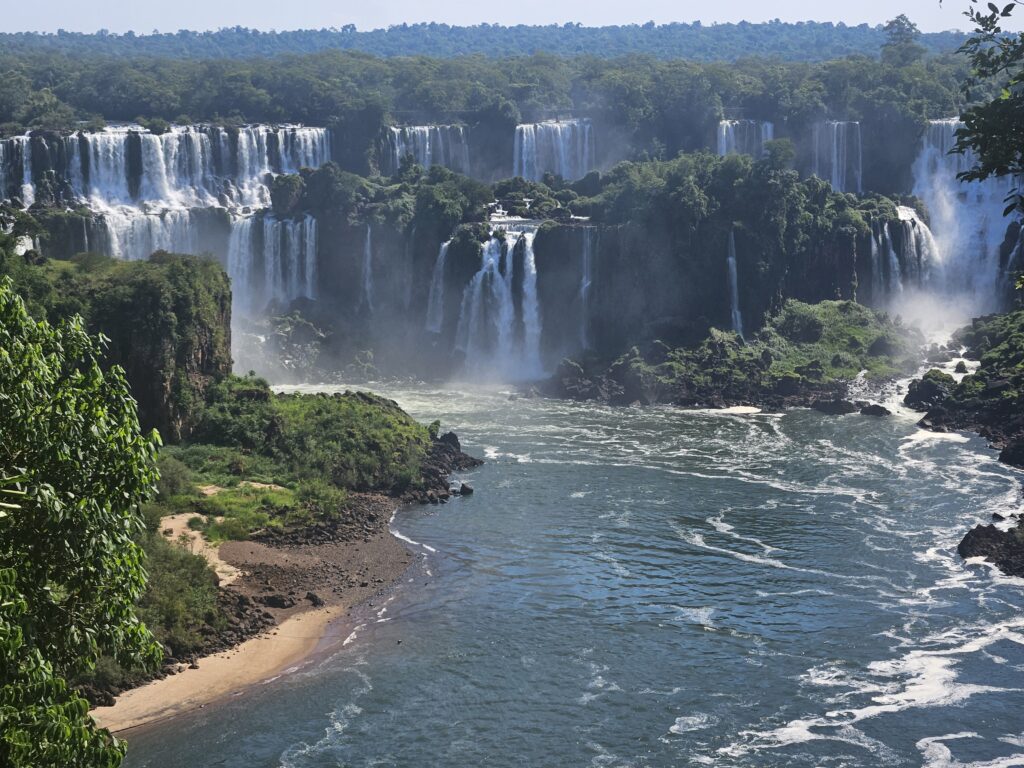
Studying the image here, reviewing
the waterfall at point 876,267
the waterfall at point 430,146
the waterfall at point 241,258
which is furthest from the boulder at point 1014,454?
the waterfall at point 430,146

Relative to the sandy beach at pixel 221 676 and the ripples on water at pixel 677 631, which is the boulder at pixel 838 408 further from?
the sandy beach at pixel 221 676

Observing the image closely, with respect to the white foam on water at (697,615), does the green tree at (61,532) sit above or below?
above

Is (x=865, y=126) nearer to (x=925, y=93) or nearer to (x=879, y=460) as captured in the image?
(x=925, y=93)

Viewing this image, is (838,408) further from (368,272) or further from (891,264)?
(368,272)

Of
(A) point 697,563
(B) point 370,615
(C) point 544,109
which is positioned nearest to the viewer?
(B) point 370,615

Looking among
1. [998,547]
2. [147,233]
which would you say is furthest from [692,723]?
[147,233]

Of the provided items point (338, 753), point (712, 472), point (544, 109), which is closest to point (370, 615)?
point (338, 753)

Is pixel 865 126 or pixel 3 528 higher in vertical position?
pixel 865 126
